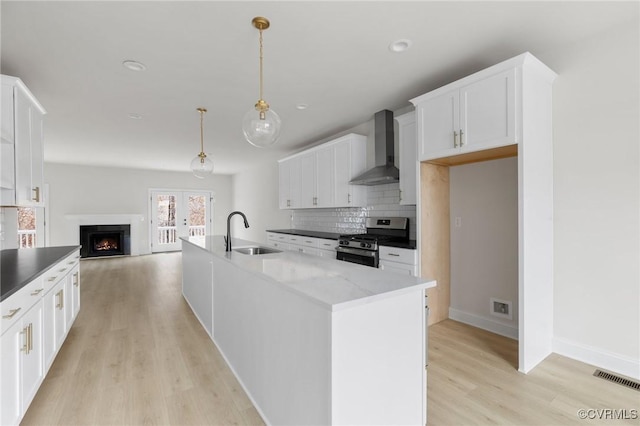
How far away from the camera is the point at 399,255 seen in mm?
3186

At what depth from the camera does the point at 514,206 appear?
284 centimetres

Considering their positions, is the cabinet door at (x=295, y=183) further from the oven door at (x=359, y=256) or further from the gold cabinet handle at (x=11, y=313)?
the gold cabinet handle at (x=11, y=313)

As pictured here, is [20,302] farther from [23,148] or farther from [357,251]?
[357,251]

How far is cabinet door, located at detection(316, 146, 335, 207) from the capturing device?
4.55 m

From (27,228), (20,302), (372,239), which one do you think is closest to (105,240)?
(27,228)

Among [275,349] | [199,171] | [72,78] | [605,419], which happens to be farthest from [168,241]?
[605,419]

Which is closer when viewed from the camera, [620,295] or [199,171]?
[620,295]

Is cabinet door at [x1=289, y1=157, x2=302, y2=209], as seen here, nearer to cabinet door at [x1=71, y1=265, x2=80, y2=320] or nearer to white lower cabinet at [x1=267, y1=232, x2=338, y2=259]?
white lower cabinet at [x1=267, y1=232, x2=338, y2=259]

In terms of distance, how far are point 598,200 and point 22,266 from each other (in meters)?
4.36

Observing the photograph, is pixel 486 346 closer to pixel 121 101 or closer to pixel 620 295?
pixel 620 295

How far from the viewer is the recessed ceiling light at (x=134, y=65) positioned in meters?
2.56

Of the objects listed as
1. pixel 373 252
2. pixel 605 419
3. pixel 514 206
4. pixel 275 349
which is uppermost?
pixel 514 206

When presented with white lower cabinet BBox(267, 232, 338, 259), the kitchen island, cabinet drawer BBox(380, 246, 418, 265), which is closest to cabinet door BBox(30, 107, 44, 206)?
the kitchen island

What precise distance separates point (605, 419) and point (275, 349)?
1.97 metres
